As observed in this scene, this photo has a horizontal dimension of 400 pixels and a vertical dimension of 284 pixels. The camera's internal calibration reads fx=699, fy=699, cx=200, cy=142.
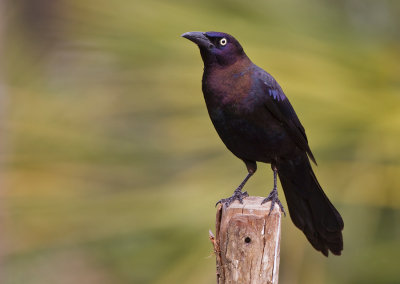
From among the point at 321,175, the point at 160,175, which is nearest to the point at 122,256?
the point at 160,175

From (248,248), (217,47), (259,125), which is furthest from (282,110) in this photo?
(248,248)

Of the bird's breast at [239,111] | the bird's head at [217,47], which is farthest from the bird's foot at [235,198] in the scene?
the bird's head at [217,47]

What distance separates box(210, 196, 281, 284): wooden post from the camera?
2.53 metres

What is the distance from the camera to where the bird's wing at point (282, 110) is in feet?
10.4

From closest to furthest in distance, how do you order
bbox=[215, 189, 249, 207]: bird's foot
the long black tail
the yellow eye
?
1. bbox=[215, 189, 249, 207]: bird's foot
2. the yellow eye
3. the long black tail

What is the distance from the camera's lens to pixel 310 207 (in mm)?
3449

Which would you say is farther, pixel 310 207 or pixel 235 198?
pixel 310 207

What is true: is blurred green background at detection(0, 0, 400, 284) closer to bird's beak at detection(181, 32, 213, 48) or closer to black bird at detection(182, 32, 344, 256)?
black bird at detection(182, 32, 344, 256)

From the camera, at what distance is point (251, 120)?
10.3ft

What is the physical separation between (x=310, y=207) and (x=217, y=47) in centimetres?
92

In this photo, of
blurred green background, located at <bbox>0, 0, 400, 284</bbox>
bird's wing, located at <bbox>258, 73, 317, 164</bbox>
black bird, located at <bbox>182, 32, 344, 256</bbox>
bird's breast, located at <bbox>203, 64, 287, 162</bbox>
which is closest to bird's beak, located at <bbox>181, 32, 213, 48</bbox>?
black bird, located at <bbox>182, 32, 344, 256</bbox>

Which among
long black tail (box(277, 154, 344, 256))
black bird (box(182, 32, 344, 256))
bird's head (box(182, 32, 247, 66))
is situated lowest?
long black tail (box(277, 154, 344, 256))

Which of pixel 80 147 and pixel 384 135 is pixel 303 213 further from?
pixel 80 147

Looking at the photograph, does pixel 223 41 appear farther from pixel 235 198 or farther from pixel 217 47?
pixel 235 198
